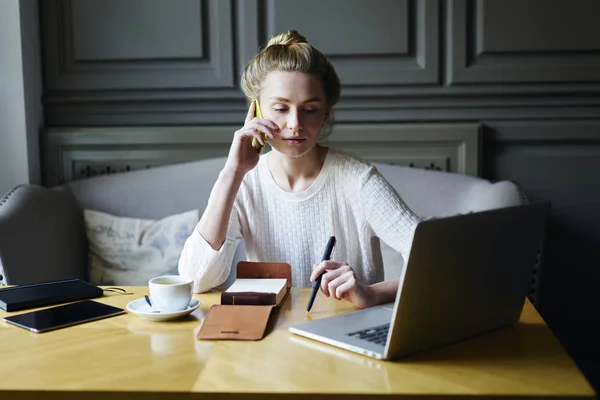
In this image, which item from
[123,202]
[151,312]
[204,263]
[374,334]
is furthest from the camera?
[123,202]

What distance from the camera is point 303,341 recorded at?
105cm

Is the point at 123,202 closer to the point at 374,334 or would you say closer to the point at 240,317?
the point at 240,317

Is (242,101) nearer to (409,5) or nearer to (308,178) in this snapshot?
(409,5)

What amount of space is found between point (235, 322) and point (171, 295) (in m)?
0.14

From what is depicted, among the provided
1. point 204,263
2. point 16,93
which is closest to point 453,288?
point 204,263

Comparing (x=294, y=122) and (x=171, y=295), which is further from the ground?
(x=294, y=122)

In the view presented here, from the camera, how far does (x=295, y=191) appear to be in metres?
1.70

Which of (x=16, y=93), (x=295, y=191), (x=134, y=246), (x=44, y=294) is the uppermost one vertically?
(x=16, y=93)

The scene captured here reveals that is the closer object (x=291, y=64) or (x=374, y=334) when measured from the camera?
(x=374, y=334)

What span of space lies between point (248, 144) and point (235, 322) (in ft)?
1.87

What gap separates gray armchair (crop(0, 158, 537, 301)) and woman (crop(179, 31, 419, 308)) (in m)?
0.47

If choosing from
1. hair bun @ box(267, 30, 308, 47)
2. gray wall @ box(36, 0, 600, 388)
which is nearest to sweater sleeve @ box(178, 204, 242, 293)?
hair bun @ box(267, 30, 308, 47)

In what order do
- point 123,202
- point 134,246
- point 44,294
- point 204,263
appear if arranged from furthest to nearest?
point 123,202 → point 134,246 → point 204,263 → point 44,294

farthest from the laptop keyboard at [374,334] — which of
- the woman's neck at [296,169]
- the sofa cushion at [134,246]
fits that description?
the sofa cushion at [134,246]
